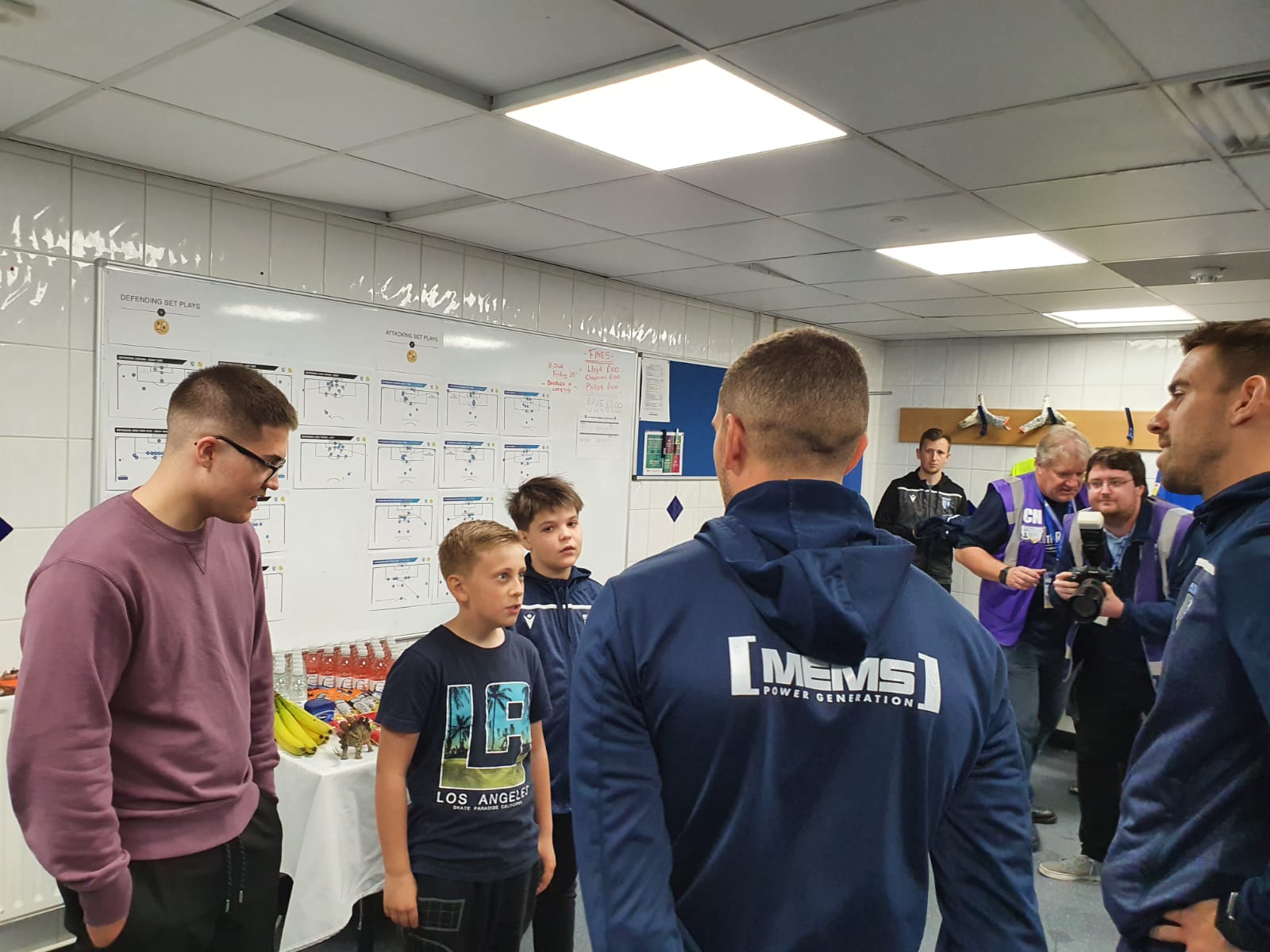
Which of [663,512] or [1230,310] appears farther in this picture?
[663,512]

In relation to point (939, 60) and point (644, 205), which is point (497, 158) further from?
point (939, 60)

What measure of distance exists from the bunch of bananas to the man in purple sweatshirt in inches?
24.4

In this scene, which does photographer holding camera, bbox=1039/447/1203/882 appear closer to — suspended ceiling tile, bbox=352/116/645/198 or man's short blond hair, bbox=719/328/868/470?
suspended ceiling tile, bbox=352/116/645/198

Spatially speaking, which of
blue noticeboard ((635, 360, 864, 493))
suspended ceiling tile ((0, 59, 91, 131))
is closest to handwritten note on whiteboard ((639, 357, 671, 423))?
blue noticeboard ((635, 360, 864, 493))

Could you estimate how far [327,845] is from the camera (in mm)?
2174

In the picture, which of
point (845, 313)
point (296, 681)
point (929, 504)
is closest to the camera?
point (296, 681)

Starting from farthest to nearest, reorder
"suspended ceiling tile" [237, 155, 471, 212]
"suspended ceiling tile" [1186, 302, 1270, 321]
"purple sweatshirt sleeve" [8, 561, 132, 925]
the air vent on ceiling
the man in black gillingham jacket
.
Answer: the man in black gillingham jacket < "suspended ceiling tile" [1186, 302, 1270, 321] < "suspended ceiling tile" [237, 155, 471, 212] < the air vent on ceiling < "purple sweatshirt sleeve" [8, 561, 132, 925]

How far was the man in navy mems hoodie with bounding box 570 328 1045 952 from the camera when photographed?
2.93ft

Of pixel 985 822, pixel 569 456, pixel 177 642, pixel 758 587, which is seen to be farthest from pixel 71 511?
pixel 985 822

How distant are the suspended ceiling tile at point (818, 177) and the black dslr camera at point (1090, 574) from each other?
47.6 inches

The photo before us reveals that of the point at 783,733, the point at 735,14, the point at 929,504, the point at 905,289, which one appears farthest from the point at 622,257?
the point at 783,733

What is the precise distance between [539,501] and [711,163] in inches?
42.7

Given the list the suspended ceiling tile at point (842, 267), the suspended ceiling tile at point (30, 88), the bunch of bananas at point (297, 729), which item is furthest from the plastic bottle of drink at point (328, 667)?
the suspended ceiling tile at point (842, 267)

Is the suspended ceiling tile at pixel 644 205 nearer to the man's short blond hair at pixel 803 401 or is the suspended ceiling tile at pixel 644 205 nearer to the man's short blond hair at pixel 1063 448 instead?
the man's short blond hair at pixel 1063 448
